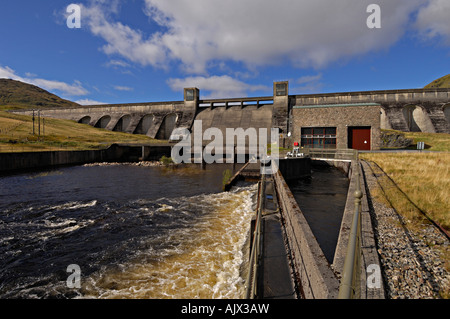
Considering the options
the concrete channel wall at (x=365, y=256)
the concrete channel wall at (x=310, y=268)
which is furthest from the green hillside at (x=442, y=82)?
the concrete channel wall at (x=310, y=268)

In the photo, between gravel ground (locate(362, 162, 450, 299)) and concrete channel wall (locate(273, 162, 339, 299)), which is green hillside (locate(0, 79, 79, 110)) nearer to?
→ concrete channel wall (locate(273, 162, 339, 299))

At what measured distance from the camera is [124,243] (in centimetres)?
768

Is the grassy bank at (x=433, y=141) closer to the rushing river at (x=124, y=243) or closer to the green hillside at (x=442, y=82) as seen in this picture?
the rushing river at (x=124, y=243)

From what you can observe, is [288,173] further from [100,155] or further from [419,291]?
[100,155]

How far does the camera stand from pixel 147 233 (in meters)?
8.52

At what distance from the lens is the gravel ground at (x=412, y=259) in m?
3.10

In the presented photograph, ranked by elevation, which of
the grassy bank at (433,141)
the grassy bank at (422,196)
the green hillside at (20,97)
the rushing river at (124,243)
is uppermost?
the green hillside at (20,97)

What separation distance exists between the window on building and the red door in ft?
7.38

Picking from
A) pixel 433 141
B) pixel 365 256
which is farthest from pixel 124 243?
pixel 433 141

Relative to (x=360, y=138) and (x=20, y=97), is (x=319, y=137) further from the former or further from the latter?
(x=20, y=97)

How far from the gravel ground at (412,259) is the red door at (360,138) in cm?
2605

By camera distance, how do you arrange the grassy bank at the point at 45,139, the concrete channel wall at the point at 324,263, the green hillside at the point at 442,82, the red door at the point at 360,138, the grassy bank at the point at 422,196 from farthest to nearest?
the green hillside at the point at 442,82
the grassy bank at the point at 45,139
the red door at the point at 360,138
the grassy bank at the point at 422,196
the concrete channel wall at the point at 324,263
